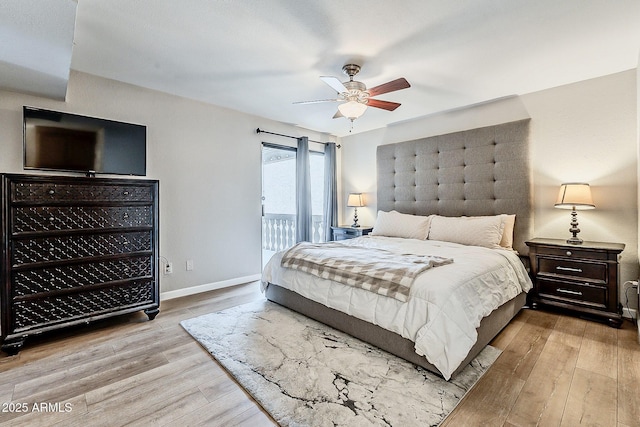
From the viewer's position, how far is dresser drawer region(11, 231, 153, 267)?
2213mm

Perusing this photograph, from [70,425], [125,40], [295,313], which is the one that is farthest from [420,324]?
[125,40]

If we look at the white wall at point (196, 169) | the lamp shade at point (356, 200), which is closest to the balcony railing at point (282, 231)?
the lamp shade at point (356, 200)

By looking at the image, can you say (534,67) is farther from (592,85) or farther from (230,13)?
(230,13)

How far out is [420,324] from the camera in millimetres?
1894

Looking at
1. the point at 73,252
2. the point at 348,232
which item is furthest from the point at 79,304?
the point at 348,232

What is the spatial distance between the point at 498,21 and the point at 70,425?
3.55 m

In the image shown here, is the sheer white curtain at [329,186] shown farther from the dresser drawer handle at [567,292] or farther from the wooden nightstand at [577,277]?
the dresser drawer handle at [567,292]

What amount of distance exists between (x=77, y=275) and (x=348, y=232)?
339 cm

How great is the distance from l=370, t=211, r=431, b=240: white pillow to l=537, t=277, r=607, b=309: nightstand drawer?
4.26 feet

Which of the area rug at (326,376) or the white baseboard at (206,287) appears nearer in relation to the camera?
the area rug at (326,376)

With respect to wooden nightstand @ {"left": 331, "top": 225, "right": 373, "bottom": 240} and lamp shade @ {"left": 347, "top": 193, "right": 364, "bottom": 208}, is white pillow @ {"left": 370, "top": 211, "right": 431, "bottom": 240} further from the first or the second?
lamp shade @ {"left": 347, "top": 193, "right": 364, "bottom": 208}

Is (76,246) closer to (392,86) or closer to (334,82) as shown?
(334,82)

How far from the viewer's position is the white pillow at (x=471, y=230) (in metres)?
3.18

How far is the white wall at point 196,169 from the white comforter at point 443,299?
1.43 metres
